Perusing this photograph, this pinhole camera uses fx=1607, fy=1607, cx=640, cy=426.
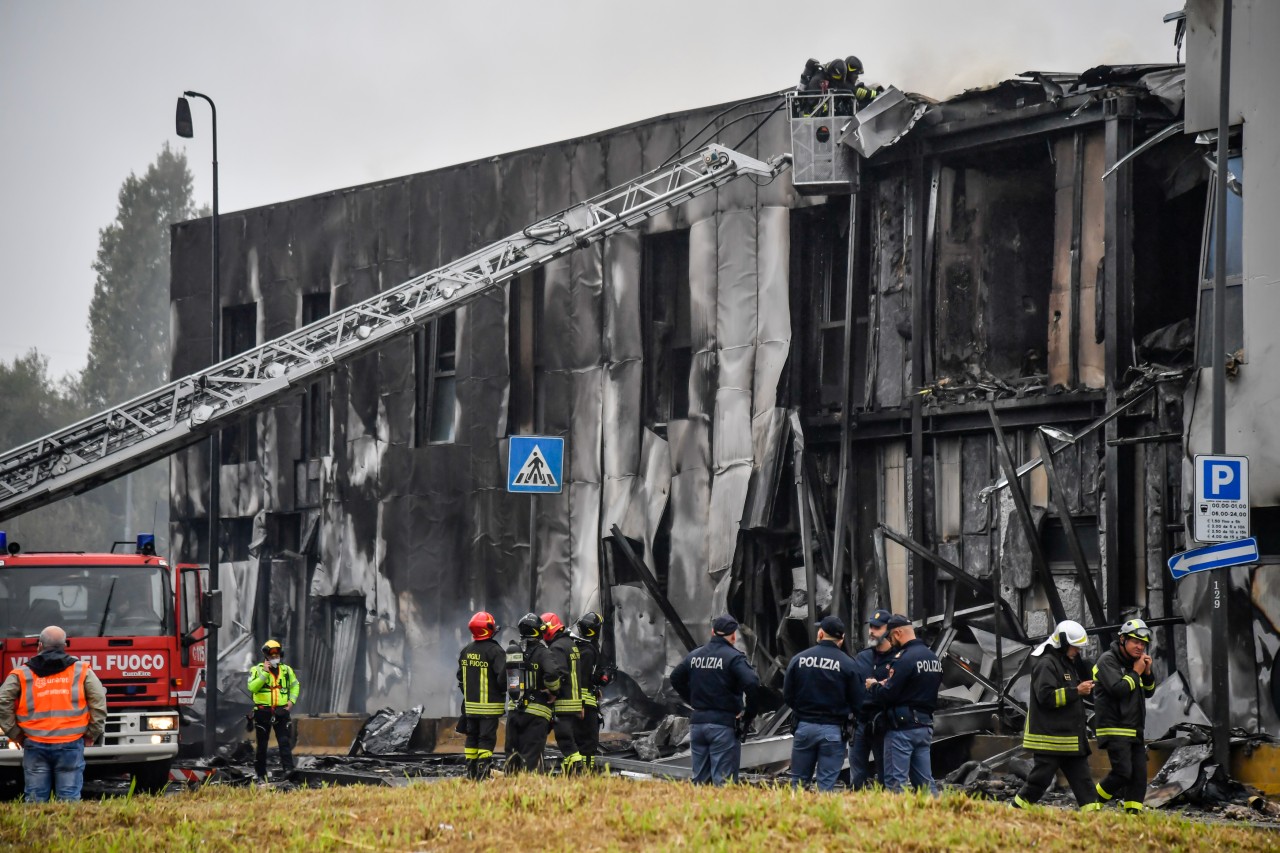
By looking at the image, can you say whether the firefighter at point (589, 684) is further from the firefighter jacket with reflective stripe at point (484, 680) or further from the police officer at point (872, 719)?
the police officer at point (872, 719)

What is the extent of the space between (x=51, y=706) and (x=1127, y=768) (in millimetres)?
8105

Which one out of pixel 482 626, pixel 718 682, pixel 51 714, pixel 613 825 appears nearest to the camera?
pixel 613 825

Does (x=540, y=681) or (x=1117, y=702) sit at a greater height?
(x=1117, y=702)

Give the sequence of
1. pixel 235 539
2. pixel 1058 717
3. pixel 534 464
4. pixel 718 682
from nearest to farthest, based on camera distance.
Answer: pixel 1058 717
pixel 718 682
pixel 534 464
pixel 235 539

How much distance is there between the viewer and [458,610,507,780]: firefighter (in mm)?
14281

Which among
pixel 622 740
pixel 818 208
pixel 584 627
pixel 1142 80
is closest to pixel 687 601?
pixel 622 740

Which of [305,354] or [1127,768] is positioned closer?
[1127,768]

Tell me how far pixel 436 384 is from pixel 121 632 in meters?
11.5

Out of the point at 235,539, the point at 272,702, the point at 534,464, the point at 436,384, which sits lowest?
the point at 272,702

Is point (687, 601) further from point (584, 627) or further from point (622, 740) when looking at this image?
point (584, 627)

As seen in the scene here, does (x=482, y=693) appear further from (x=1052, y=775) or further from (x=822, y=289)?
(x=822, y=289)

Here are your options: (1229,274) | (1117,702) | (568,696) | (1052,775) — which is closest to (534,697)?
(568,696)

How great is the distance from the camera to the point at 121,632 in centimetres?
1548

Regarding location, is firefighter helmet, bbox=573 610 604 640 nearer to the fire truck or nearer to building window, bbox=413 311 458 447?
the fire truck
